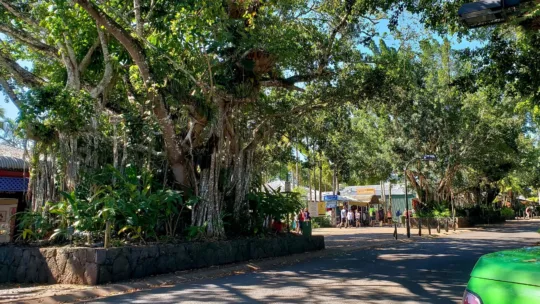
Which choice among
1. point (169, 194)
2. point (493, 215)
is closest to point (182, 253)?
point (169, 194)

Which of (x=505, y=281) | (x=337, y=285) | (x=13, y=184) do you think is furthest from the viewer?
(x=13, y=184)

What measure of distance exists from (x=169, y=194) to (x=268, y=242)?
358 cm

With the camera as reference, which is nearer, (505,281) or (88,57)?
(505,281)

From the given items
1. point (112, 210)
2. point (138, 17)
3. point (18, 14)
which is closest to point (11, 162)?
point (18, 14)

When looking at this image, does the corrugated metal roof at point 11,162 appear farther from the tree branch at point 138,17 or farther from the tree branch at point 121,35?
the tree branch at point 138,17

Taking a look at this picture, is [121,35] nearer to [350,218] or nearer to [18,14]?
[18,14]

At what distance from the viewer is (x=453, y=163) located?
25.7 m

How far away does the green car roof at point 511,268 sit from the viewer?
2586 mm

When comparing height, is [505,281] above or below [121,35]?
below

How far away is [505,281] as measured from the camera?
2.66m

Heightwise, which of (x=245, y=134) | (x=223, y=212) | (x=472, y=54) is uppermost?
(x=472, y=54)

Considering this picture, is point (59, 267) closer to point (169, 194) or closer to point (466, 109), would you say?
point (169, 194)

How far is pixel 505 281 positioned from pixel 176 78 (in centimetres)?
988

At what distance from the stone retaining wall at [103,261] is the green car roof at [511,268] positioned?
7560 mm
